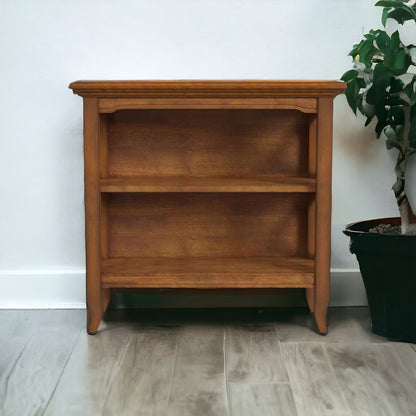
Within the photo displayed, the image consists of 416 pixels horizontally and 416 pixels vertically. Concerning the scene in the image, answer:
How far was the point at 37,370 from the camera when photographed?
1.59 m

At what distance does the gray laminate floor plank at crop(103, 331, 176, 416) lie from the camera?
1381 mm

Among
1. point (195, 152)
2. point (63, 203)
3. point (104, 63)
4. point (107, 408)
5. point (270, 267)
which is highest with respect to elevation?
point (104, 63)

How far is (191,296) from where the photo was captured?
2.14m

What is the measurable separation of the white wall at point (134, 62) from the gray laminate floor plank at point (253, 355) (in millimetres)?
584

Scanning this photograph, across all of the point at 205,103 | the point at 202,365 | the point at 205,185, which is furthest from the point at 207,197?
the point at 202,365

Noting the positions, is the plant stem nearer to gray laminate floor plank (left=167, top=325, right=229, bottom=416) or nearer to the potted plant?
the potted plant

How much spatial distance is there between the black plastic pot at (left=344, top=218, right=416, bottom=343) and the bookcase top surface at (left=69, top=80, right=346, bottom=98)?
1.47 ft

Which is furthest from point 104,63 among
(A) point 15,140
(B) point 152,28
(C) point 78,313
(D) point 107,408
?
(D) point 107,408

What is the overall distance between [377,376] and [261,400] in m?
0.34

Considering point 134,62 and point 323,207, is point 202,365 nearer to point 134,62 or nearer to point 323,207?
point 323,207

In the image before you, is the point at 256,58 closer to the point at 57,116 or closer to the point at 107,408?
the point at 57,116

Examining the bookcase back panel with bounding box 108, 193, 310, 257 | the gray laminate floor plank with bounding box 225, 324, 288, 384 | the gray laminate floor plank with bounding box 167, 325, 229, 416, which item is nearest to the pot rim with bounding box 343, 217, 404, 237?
the bookcase back panel with bounding box 108, 193, 310, 257

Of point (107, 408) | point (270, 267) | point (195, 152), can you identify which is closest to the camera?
point (107, 408)

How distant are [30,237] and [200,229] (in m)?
0.61
